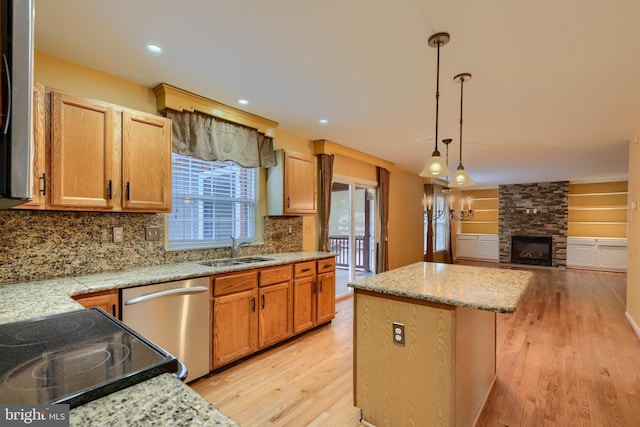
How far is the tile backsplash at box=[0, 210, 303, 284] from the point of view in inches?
79.8

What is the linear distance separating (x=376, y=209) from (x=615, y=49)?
4054 millimetres

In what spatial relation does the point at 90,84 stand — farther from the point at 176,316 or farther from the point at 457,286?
the point at 457,286

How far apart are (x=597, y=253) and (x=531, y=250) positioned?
4.59 ft

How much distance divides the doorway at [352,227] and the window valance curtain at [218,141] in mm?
1621

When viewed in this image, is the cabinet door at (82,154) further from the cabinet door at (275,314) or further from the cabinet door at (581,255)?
the cabinet door at (581,255)

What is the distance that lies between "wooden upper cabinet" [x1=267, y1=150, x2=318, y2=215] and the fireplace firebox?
776cm

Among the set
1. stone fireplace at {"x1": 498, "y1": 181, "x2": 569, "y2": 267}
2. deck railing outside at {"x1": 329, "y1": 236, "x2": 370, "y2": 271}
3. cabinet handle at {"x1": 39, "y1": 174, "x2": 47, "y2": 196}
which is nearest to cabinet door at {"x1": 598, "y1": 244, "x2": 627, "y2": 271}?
stone fireplace at {"x1": 498, "y1": 181, "x2": 569, "y2": 267}

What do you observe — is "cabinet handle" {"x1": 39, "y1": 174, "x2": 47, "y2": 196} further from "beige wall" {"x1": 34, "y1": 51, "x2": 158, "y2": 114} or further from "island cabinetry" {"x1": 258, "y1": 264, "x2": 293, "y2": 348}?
"island cabinetry" {"x1": 258, "y1": 264, "x2": 293, "y2": 348}

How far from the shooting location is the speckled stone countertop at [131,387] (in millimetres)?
633

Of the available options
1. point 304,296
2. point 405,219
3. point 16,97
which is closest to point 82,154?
point 16,97

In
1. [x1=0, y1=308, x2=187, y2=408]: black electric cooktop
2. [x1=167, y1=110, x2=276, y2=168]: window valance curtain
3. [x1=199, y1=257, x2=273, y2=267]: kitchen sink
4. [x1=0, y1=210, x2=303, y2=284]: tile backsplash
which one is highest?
[x1=167, y1=110, x2=276, y2=168]: window valance curtain

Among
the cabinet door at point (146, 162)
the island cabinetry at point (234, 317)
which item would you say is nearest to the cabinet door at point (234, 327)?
the island cabinetry at point (234, 317)

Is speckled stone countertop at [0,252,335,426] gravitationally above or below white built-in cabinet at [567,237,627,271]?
above

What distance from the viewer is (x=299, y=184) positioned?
3.79 meters
